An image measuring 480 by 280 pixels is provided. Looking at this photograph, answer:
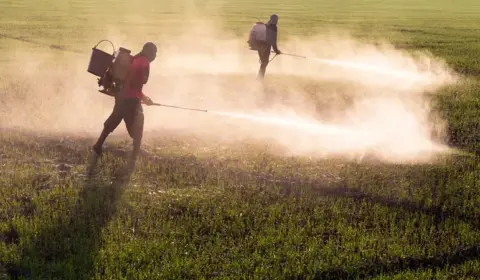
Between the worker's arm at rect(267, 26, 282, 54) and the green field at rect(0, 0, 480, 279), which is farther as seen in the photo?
the worker's arm at rect(267, 26, 282, 54)

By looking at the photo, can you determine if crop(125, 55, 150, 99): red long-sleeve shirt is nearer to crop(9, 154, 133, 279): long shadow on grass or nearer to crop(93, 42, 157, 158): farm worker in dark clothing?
crop(93, 42, 157, 158): farm worker in dark clothing

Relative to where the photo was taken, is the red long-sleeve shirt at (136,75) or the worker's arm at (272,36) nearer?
the red long-sleeve shirt at (136,75)

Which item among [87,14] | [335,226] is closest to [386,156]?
[335,226]

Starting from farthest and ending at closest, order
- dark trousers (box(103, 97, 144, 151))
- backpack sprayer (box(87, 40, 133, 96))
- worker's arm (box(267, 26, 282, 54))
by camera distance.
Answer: worker's arm (box(267, 26, 282, 54)) < dark trousers (box(103, 97, 144, 151)) < backpack sprayer (box(87, 40, 133, 96))

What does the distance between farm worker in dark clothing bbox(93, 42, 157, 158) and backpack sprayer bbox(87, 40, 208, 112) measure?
12cm

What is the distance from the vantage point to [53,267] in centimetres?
659

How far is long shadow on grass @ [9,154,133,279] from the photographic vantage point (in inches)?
259

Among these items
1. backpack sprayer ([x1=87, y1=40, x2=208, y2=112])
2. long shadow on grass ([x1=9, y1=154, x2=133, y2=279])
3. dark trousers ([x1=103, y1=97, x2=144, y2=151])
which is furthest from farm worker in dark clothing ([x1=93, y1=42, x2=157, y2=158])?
long shadow on grass ([x1=9, y1=154, x2=133, y2=279])

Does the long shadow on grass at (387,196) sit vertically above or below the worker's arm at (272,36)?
below

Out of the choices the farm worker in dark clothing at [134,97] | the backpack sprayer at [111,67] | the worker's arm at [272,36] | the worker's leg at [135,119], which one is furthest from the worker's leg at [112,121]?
the worker's arm at [272,36]

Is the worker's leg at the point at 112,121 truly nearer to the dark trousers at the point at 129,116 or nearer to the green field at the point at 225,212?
the dark trousers at the point at 129,116

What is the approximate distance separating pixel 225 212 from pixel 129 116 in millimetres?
3205

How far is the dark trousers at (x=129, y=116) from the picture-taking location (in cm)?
1061

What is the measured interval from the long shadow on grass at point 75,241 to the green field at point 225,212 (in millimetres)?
18
